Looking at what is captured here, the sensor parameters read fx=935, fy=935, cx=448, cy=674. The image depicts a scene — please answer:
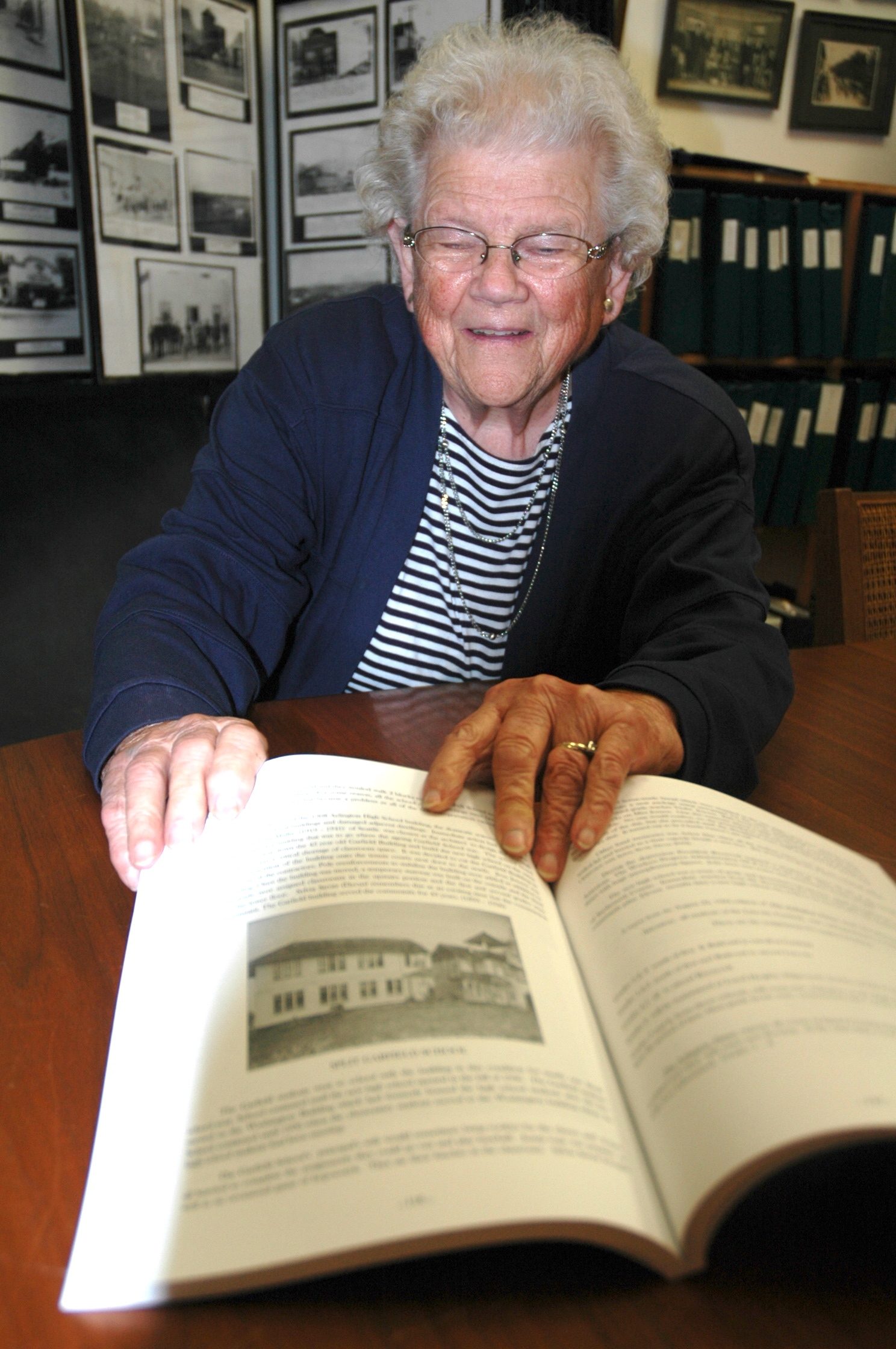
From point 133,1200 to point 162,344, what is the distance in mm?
2502

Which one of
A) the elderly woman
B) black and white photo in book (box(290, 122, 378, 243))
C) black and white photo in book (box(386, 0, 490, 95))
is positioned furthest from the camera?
black and white photo in book (box(290, 122, 378, 243))

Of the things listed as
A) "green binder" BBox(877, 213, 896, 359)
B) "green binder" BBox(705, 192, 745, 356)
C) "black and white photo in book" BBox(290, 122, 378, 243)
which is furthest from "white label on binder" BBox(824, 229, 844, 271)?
"black and white photo in book" BBox(290, 122, 378, 243)

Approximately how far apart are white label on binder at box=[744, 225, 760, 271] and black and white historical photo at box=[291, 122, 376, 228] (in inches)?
51.0

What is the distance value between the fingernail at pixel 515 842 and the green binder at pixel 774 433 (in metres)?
3.11

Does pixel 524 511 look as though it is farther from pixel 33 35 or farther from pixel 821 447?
pixel 821 447

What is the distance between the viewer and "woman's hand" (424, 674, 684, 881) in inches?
25.6

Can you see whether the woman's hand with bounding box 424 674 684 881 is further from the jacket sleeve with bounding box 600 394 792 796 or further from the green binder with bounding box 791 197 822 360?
the green binder with bounding box 791 197 822 360

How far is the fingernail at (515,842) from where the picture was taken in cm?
63

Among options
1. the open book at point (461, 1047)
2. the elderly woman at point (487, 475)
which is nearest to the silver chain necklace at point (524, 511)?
the elderly woman at point (487, 475)

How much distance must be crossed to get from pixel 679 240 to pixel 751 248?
316 mm

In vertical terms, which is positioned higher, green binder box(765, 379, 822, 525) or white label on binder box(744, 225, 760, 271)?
white label on binder box(744, 225, 760, 271)

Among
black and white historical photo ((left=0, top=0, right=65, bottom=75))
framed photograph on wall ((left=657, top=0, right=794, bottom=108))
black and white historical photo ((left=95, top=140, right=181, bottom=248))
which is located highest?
framed photograph on wall ((left=657, top=0, right=794, bottom=108))

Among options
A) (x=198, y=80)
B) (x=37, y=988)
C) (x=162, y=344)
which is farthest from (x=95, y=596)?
(x=37, y=988)

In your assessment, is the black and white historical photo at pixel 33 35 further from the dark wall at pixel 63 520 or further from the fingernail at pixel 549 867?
the fingernail at pixel 549 867
